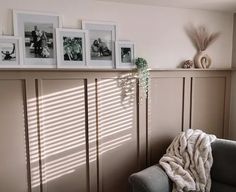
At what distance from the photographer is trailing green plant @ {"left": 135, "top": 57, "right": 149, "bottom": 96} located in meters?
2.40

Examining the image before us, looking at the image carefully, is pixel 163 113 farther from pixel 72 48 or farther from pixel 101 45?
pixel 72 48

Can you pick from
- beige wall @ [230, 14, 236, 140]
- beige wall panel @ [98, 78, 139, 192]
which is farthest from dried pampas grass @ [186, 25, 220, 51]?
beige wall panel @ [98, 78, 139, 192]

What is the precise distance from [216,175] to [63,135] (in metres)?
1.47

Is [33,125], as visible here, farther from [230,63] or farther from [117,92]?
[230,63]

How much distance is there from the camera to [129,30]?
8.01ft

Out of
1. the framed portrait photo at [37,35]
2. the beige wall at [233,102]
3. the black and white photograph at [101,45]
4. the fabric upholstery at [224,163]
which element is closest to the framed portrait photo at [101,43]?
the black and white photograph at [101,45]

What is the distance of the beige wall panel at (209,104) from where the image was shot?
2748 millimetres

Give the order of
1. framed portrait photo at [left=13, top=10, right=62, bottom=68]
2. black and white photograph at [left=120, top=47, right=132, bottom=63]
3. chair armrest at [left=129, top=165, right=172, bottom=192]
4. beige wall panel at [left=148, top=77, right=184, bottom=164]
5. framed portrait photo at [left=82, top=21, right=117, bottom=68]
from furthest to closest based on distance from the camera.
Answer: beige wall panel at [left=148, top=77, right=184, bottom=164]
black and white photograph at [left=120, top=47, right=132, bottom=63]
framed portrait photo at [left=82, top=21, right=117, bottom=68]
framed portrait photo at [left=13, top=10, right=62, bottom=68]
chair armrest at [left=129, top=165, right=172, bottom=192]

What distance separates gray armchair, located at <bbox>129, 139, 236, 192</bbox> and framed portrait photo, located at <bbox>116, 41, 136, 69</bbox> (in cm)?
103

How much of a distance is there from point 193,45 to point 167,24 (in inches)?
15.4

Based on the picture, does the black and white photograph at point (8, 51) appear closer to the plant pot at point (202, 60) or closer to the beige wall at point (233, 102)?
the plant pot at point (202, 60)

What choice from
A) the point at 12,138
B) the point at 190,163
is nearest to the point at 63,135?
the point at 12,138

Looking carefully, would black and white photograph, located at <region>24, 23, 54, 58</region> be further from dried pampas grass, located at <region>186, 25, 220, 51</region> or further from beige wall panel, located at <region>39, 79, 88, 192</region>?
dried pampas grass, located at <region>186, 25, 220, 51</region>

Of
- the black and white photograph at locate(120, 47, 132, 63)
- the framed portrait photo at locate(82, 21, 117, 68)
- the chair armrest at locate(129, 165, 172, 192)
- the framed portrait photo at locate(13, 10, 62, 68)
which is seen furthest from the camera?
the black and white photograph at locate(120, 47, 132, 63)
